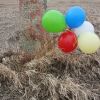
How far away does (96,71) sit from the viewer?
16.6 feet

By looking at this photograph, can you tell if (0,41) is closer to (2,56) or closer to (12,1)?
(2,56)

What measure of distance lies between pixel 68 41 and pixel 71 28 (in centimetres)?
17

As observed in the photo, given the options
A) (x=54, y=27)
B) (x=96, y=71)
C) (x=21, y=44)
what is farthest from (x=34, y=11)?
(x=96, y=71)

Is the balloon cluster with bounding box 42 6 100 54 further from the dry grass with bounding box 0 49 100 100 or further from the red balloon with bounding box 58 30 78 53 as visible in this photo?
the dry grass with bounding box 0 49 100 100

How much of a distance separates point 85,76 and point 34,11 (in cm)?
104

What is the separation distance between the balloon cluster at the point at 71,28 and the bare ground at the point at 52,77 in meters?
0.44

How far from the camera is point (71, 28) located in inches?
175

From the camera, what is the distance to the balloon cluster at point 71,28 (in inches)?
169

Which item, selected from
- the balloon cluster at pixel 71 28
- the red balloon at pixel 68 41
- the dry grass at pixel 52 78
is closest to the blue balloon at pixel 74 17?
the balloon cluster at pixel 71 28

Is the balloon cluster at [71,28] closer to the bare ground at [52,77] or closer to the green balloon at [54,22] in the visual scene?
the green balloon at [54,22]

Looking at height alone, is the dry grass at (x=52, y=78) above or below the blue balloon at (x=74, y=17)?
below

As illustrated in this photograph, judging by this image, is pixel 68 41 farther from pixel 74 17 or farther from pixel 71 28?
pixel 74 17

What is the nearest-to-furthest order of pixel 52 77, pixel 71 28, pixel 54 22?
pixel 54 22, pixel 71 28, pixel 52 77

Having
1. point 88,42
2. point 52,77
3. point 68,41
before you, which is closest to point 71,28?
point 68,41
